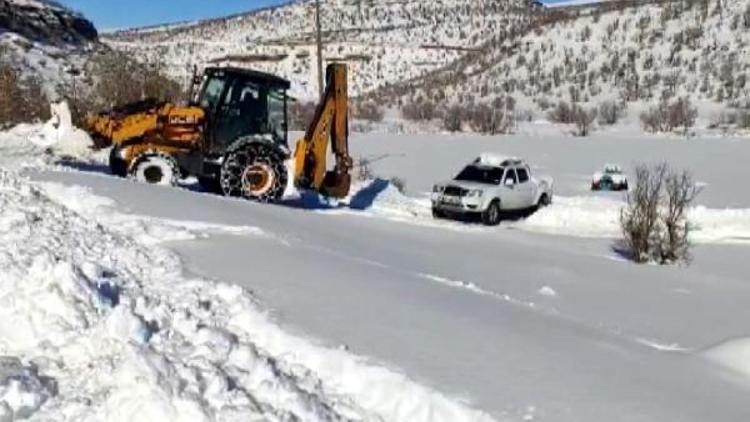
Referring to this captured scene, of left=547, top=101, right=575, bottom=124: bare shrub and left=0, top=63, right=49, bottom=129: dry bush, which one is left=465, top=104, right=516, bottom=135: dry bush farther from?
left=0, top=63, right=49, bottom=129: dry bush

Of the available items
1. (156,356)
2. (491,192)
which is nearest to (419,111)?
(491,192)

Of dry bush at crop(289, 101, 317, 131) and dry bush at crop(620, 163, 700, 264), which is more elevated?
dry bush at crop(289, 101, 317, 131)

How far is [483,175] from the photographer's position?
73.3 feet

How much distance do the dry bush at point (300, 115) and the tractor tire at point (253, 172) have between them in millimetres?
20438

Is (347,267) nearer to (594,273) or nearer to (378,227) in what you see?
(594,273)

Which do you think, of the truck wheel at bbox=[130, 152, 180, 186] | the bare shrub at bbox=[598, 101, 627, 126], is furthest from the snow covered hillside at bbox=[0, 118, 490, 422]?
the bare shrub at bbox=[598, 101, 627, 126]

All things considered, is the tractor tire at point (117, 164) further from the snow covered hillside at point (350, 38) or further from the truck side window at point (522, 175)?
the snow covered hillside at point (350, 38)

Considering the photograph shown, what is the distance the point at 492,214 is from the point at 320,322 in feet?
49.5

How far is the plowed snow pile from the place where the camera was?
16.4 ft

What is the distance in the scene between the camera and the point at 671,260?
1655cm

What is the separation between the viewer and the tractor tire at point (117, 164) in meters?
16.9

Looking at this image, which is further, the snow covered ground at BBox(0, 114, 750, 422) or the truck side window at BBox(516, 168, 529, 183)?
the truck side window at BBox(516, 168, 529, 183)

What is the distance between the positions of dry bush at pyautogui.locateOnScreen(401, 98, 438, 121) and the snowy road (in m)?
35.4

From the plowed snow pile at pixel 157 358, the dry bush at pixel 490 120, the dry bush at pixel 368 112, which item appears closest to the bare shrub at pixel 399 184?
the plowed snow pile at pixel 157 358
